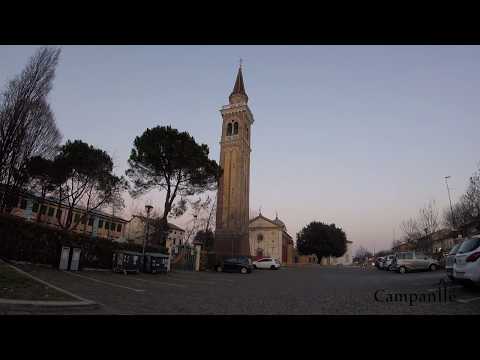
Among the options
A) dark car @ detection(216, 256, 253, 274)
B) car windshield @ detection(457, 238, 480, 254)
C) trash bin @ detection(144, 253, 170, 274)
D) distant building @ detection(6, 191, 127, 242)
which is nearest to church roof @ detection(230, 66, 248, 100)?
distant building @ detection(6, 191, 127, 242)

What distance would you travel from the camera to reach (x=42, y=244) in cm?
1391

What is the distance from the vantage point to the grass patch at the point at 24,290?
19.1 feet

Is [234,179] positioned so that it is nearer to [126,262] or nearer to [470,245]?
[126,262]

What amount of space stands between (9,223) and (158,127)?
50.5ft

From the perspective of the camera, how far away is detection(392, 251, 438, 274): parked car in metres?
18.7

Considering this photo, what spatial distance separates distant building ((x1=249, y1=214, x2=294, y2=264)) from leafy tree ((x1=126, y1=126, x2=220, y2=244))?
98.4 feet

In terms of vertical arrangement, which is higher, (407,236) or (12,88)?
(12,88)

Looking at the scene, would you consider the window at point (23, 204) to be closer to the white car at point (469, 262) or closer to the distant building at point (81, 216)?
the distant building at point (81, 216)

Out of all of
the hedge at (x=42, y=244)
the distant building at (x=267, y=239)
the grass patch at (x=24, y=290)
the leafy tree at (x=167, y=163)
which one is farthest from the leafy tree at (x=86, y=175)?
the distant building at (x=267, y=239)
